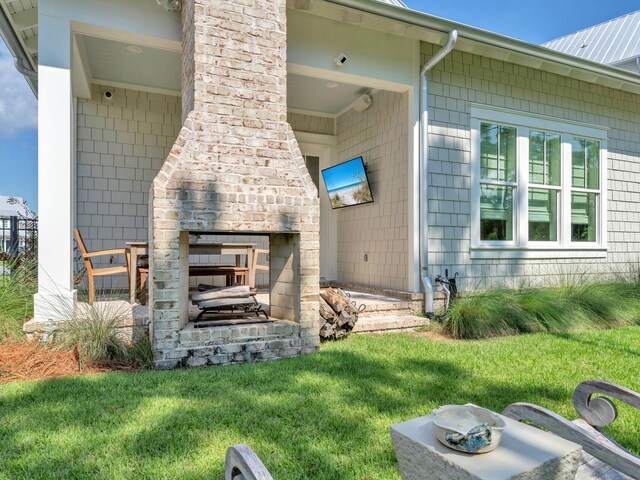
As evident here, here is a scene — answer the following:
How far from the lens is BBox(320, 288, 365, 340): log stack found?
14.7 ft

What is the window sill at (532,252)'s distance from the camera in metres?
6.21

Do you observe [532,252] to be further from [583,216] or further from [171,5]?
[171,5]

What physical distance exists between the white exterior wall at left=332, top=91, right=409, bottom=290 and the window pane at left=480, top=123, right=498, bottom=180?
1.34 metres

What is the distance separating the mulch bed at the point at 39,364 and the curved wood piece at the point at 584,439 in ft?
10.1

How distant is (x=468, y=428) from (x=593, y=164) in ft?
25.0

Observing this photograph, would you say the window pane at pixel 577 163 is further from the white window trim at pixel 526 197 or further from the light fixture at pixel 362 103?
the light fixture at pixel 362 103

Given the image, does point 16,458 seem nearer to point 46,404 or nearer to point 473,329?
point 46,404

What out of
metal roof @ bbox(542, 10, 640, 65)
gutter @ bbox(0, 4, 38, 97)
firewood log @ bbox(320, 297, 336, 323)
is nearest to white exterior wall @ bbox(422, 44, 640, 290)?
firewood log @ bbox(320, 297, 336, 323)

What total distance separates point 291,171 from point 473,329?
284cm

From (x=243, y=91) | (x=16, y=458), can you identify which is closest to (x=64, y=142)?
(x=243, y=91)

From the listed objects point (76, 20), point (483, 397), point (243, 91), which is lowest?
point (483, 397)

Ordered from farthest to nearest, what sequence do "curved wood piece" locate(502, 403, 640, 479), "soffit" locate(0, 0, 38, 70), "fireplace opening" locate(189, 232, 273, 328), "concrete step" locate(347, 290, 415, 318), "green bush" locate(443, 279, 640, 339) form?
"concrete step" locate(347, 290, 415, 318) → "green bush" locate(443, 279, 640, 339) → "soffit" locate(0, 0, 38, 70) → "fireplace opening" locate(189, 232, 273, 328) → "curved wood piece" locate(502, 403, 640, 479)

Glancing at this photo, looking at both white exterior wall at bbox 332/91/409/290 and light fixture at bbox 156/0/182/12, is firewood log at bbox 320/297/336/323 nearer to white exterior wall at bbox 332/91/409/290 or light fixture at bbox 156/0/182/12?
white exterior wall at bbox 332/91/409/290

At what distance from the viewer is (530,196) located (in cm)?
666
